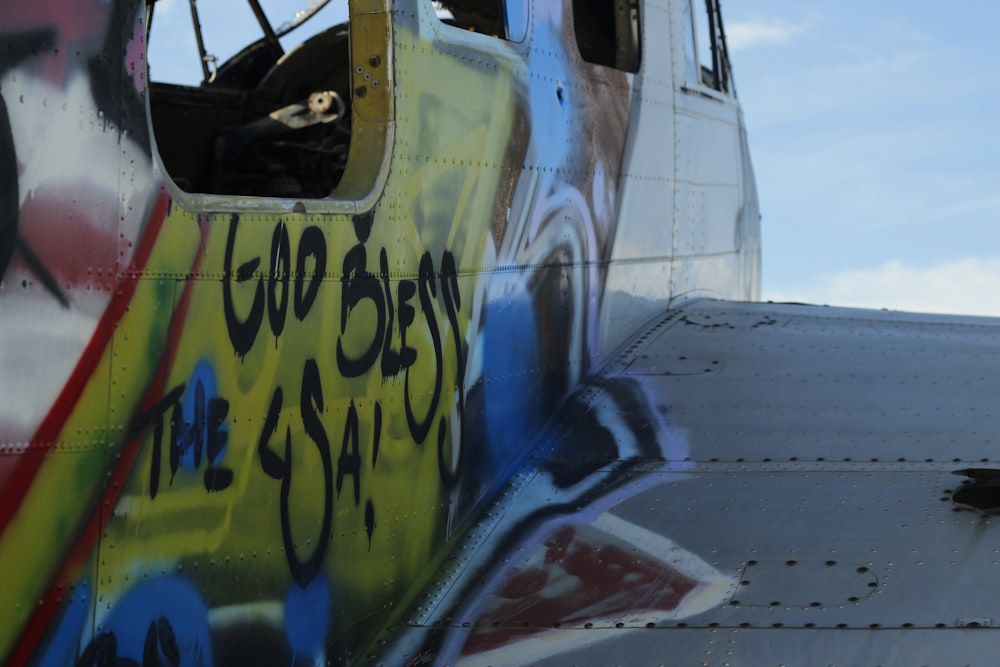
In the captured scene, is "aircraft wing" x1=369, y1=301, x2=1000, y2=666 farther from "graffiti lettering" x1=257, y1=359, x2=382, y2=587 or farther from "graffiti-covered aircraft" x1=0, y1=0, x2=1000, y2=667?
"graffiti lettering" x1=257, y1=359, x2=382, y2=587

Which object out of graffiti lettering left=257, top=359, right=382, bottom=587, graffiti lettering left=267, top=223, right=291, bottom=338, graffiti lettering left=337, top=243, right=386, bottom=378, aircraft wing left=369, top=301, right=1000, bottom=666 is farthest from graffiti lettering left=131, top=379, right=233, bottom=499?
aircraft wing left=369, top=301, right=1000, bottom=666

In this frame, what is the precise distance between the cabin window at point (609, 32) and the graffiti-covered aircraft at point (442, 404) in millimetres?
28

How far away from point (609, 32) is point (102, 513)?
151 inches

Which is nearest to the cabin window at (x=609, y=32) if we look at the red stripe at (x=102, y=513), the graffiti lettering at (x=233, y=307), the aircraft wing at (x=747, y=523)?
the aircraft wing at (x=747, y=523)

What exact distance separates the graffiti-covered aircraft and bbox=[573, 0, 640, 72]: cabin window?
28 mm

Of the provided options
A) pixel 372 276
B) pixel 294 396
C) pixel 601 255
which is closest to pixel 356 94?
pixel 372 276

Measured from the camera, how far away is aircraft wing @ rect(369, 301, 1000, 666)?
12.6ft

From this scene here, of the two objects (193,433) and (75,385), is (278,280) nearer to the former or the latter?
(193,433)

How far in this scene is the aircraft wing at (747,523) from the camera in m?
3.83

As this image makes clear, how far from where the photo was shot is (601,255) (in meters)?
5.60

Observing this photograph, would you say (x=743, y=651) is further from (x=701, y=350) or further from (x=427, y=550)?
(x=701, y=350)

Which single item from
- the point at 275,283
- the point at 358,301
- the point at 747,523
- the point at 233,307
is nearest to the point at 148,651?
the point at 233,307

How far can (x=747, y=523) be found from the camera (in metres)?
4.37

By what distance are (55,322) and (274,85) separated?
13.1 ft
